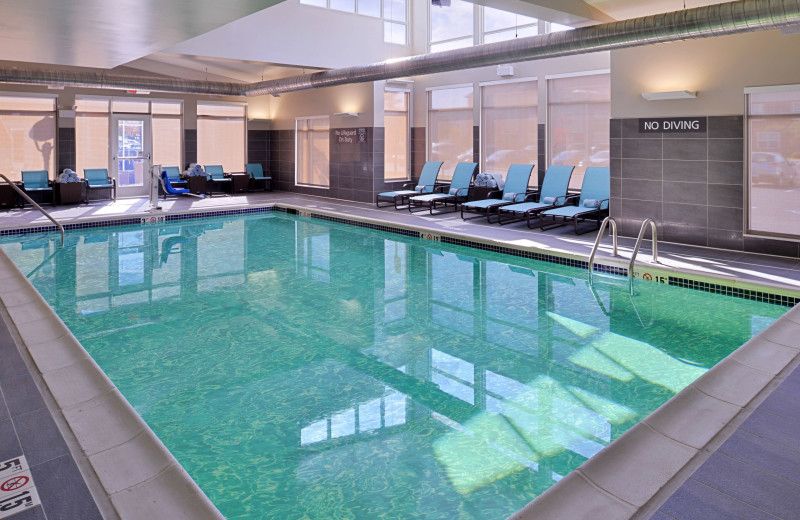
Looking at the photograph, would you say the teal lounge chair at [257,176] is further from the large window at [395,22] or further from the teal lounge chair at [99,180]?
the large window at [395,22]

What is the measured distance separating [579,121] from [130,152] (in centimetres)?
1113

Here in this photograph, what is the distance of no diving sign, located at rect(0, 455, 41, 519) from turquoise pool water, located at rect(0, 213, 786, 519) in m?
0.73

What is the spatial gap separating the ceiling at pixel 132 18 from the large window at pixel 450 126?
17.0 ft

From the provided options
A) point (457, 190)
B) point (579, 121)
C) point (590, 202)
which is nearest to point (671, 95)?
point (590, 202)

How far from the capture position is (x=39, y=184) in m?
13.1

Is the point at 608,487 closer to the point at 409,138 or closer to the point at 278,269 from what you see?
the point at 278,269

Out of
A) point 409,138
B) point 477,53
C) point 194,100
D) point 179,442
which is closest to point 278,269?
point 477,53

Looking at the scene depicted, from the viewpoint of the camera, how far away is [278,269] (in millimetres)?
7664

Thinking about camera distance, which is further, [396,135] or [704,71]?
[396,135]

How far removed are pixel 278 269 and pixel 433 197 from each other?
4794 mm

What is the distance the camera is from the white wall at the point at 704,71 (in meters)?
7.08

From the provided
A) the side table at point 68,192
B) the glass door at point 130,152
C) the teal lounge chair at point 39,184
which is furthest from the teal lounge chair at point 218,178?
the teal lounge chair at point 39,184

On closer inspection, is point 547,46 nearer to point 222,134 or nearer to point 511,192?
point 511,192

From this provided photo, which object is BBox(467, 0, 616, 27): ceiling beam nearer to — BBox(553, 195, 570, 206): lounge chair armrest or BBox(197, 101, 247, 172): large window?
BBox(553, 195, 570, 206): lounge chair armrest
